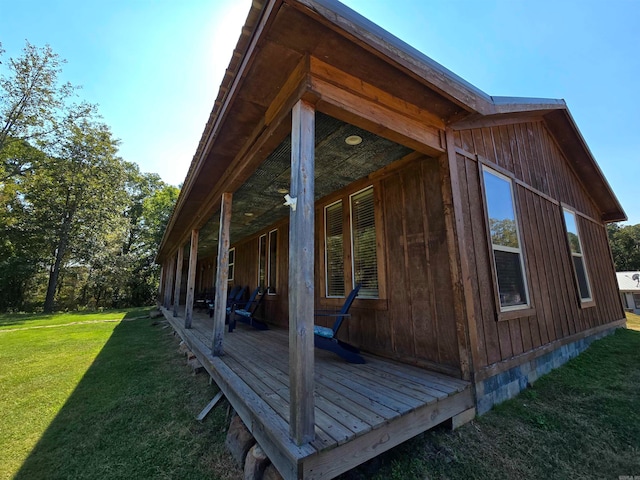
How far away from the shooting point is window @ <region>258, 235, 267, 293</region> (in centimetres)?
692

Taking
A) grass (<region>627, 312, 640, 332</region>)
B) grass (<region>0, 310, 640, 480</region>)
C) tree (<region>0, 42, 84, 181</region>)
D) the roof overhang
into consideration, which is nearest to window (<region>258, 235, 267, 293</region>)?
grass (<region>0, 310, 640, 480</region>)

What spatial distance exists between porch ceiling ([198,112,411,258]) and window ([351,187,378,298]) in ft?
1.16

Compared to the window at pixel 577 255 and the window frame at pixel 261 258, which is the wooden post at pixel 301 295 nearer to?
the window frame at pixel 261 258

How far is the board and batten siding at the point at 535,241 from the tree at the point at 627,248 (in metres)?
31.9

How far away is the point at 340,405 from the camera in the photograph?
1.99m

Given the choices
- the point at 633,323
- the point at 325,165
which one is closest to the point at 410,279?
the point at 325,165

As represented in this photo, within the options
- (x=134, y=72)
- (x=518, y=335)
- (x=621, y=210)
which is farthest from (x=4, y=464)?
(x=621, y=210)

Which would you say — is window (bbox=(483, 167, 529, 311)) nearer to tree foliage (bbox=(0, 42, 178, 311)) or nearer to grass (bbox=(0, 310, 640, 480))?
grass (bbox=(0, 310, 640, 480))

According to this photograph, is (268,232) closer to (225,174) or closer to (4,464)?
(225,174)

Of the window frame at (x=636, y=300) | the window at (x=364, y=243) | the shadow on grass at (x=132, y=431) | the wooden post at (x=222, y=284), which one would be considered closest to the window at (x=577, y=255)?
the window at (x=364, y=243)

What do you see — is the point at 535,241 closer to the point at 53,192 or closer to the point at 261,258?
the point at 261,258

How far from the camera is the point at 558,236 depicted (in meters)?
4.64

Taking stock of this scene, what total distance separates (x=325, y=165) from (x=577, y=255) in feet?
17.3

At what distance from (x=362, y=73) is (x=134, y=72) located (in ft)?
21.4
